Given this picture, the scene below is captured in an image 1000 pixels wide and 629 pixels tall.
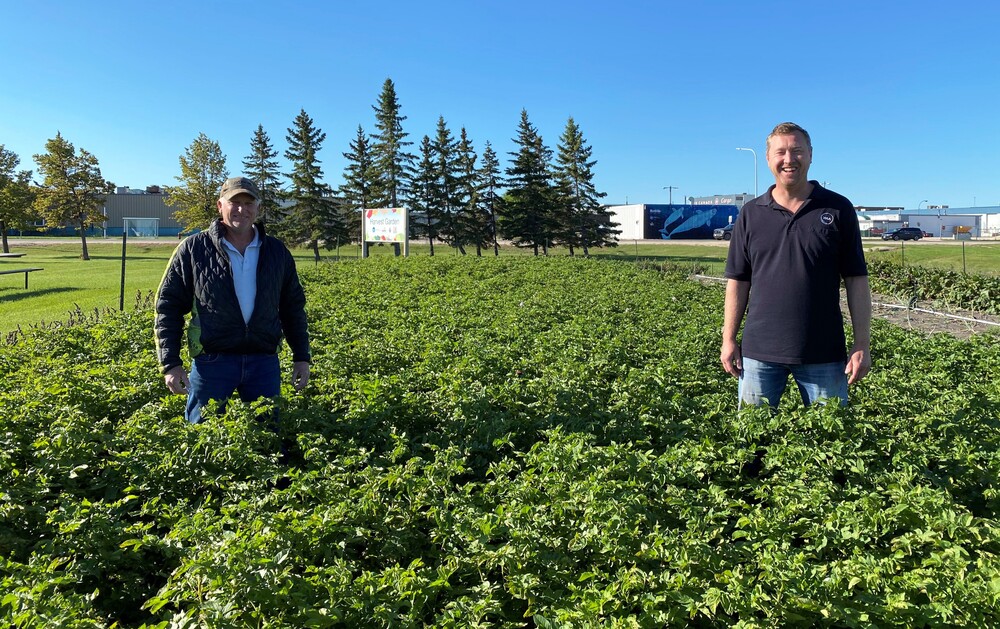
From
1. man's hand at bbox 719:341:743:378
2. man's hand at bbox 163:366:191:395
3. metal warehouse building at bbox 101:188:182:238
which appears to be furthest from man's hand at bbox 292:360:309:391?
metal warehouse building at bbox 101:188:182:238

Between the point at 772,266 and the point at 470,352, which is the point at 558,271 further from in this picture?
the point at 772,266

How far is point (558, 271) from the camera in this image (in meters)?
18.3

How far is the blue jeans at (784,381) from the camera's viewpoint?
12.3 feet

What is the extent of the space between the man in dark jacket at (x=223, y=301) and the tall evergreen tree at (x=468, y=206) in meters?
37.5

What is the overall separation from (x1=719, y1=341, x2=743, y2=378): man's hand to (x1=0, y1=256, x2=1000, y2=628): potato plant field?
315 mm

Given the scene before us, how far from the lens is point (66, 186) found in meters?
40.0

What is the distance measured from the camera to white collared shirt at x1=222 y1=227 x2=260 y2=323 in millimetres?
4031

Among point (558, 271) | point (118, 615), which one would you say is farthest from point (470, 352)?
point (558, 271)

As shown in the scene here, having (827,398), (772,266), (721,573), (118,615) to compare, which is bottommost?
(118,615)

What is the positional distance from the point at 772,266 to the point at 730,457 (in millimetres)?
1103

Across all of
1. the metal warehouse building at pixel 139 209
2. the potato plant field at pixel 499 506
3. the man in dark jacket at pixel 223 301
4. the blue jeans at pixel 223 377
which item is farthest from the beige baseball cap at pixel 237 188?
the metal warehouse building at pixel 139 209

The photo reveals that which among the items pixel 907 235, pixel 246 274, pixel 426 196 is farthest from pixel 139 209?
pixel 246 274

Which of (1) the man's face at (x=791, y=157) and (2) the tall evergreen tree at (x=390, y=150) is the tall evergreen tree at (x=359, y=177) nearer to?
(2) the tall evergreen tree at (x=390, y=150)

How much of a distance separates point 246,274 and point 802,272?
3291 millimetres
